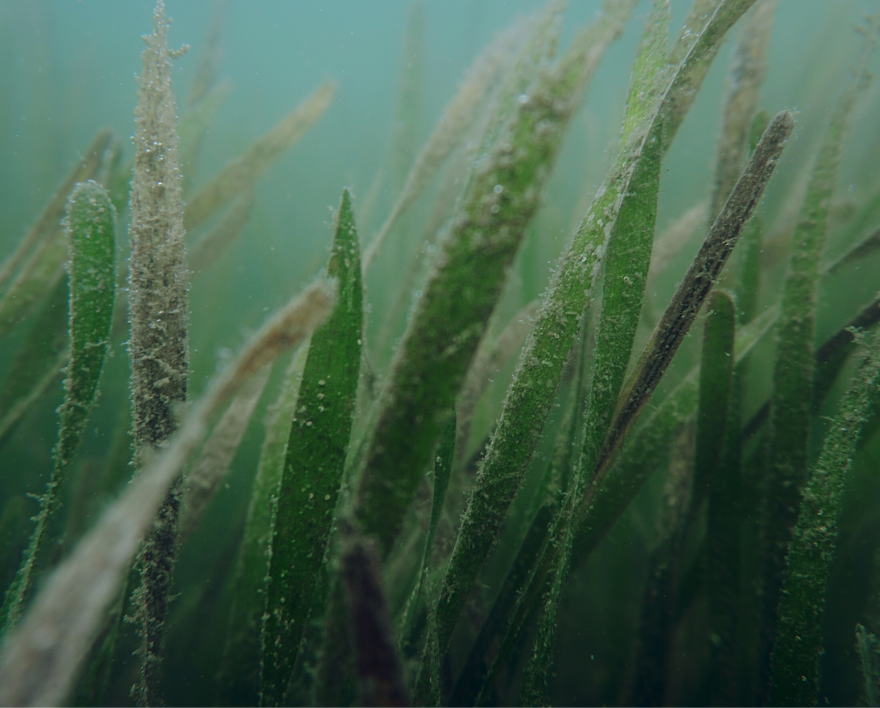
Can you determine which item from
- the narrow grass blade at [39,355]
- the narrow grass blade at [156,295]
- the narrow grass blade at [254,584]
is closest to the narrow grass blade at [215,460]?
the narrow grass blade at [254,584]

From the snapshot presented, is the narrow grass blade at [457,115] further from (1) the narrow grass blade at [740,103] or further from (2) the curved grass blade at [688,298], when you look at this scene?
(2) the curved grass blade at [688,298]

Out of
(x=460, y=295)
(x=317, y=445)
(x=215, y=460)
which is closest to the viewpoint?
(x=460, y=295)

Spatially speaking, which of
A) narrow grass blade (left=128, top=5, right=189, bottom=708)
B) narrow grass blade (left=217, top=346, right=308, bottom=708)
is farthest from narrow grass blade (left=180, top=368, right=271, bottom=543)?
narrow grass blade (left=128, top=5, right=189, bottom=708)

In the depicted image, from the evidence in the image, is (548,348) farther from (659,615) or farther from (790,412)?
(659,615)

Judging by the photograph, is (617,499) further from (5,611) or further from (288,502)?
(5,611)

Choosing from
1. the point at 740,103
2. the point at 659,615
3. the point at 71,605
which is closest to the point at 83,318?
the point at 71,605

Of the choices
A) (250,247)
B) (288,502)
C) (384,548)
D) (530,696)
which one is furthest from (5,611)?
(250,247)
